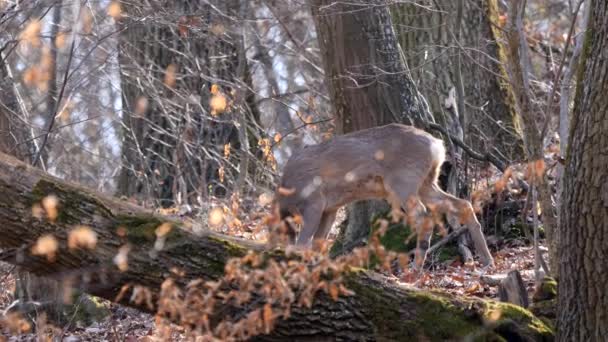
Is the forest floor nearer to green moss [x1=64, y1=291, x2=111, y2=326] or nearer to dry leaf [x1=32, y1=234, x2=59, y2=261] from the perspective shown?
Result: green moss [x1=64, y1=291, x2=111, y2=326]

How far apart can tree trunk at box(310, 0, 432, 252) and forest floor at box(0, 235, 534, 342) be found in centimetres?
144

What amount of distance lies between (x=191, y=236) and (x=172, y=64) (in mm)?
9528

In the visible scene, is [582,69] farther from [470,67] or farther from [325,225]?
[470,67]

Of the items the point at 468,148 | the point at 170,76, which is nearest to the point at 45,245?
the point at 468,148

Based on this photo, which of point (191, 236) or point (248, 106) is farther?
point (248, 106)

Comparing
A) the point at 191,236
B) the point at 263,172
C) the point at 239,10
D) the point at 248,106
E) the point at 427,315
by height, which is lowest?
the point at 427,315

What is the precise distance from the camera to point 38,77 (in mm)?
9570

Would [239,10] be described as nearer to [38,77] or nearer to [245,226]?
[245,226]

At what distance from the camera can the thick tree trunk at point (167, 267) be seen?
6.25m

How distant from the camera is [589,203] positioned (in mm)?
6133

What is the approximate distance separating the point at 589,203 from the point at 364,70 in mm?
4790

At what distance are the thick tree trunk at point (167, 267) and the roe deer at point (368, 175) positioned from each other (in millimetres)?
3425

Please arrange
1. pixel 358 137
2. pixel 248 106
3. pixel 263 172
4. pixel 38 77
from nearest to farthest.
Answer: pixel 38 77, pixel 358 137, pixel 263 172, pixel 248 106

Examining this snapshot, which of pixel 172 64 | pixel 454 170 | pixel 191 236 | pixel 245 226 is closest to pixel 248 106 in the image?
pixel 172 64
